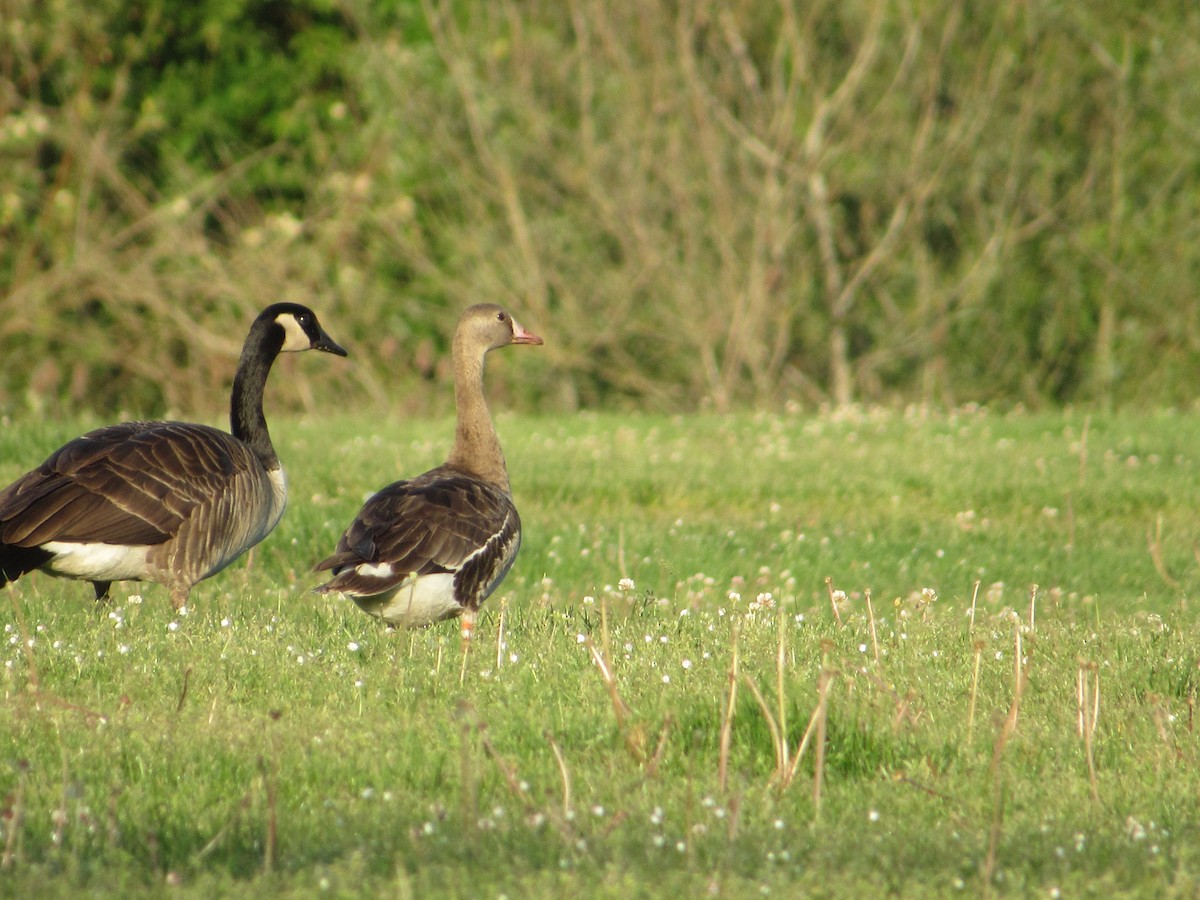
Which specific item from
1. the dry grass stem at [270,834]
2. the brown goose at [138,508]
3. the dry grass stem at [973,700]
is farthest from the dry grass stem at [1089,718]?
the brown goose at [138,508]

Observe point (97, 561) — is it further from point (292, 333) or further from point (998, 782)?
point (998, 782)

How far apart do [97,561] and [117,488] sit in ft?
1.20

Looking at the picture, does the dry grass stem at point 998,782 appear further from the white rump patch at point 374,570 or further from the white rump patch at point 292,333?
the white rump patch at point 292,333

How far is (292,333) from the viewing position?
924 centimetres

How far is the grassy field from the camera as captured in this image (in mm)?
3863

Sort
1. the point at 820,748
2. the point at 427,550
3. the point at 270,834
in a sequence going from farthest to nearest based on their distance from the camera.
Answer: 1. the point at 427,550
2. the point at 820,748
3. the point at 270,834

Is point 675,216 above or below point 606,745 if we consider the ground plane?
above

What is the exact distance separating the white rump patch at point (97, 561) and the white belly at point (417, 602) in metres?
1.22

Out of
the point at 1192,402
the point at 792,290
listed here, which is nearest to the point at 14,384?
the point at 792,290

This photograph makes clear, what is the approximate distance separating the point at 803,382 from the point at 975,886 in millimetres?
15878

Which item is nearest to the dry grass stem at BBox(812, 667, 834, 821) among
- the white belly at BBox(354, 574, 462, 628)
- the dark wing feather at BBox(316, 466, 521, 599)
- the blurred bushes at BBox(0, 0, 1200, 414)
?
the dark wing feather at BBox(316, 466, 521, 599)

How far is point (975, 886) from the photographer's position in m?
3.76

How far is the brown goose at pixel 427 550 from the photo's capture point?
261 inches

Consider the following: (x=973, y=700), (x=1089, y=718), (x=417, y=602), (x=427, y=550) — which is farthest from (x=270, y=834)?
(x=417, y=602)
